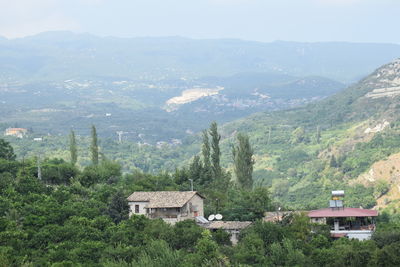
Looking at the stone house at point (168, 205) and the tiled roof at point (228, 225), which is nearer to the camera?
the tiled roof at point (228, 225)

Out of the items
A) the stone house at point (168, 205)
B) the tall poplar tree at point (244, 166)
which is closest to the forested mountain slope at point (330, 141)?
the tall poplar tree at point (244, 166)

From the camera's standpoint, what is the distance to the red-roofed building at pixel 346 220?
49.8 meters

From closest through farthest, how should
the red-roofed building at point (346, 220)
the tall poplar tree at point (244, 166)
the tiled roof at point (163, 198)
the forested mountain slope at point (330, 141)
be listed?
the red-roofed building at point (346, 220)
the tiled roof at point (163, 198)
the tall poplar tree at point (244, 166)
the forested mountain slope at point (330, 141)

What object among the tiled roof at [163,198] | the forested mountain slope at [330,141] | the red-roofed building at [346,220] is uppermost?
the tiled roof at [163,198]

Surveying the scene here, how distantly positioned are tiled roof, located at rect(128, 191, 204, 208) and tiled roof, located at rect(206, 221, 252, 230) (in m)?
2.67

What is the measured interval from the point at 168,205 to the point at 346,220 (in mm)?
12191

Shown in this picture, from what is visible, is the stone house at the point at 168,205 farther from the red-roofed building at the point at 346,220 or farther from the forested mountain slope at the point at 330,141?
the forested mountain slope at the point at 330,141

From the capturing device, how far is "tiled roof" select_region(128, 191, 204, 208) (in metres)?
52.6

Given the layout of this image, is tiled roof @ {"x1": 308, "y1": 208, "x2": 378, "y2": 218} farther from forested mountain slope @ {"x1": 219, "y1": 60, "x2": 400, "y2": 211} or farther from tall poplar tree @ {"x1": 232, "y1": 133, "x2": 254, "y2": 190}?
forested mountain slope @ {"x1": 219, "y1": 60, "x2": 400, "y2": 211}

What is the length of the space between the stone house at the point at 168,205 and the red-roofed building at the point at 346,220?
323 inches

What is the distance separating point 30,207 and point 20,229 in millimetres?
3395

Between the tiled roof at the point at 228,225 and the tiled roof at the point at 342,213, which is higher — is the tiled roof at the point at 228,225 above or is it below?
below

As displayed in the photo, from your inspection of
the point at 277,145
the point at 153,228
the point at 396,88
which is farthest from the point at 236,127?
the point at 153,228

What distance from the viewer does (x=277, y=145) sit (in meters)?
150
